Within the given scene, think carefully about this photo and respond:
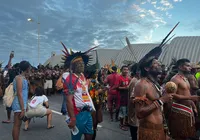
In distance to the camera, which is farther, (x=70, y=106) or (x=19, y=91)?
(x=19, y=91)

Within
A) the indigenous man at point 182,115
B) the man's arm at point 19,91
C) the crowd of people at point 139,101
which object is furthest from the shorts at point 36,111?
the indigenous man at point 182,115

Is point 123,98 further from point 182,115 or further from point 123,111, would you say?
point 182,115

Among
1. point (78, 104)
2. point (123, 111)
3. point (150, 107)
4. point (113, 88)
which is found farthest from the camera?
point (113, 88)

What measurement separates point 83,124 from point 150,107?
1270mm

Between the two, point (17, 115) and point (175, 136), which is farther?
point (17, 115)

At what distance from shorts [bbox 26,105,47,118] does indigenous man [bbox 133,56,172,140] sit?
155 inches

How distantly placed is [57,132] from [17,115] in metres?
1.85

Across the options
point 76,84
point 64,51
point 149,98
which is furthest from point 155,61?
point 64,51

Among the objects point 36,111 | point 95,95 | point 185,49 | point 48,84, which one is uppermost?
point 185,49

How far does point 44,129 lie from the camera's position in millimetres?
6254

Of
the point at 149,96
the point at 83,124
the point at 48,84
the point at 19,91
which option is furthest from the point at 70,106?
the point at 48,84

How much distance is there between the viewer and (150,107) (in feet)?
8.95

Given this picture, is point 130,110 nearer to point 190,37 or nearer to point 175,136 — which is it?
point 175,136

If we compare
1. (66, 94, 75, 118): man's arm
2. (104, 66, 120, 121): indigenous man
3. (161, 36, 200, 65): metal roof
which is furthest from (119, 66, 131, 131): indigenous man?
(161, 36, 200, 65): metal roof
